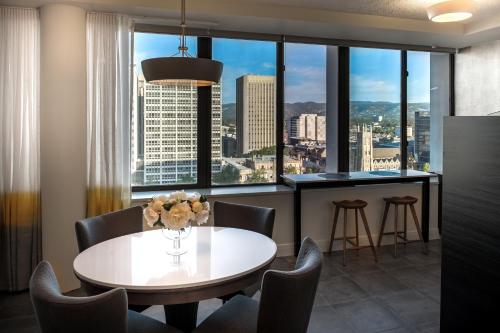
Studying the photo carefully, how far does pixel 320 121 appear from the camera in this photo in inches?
189

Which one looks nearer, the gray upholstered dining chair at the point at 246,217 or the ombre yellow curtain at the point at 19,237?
the gray upholstered dining chair at the point at 246,217

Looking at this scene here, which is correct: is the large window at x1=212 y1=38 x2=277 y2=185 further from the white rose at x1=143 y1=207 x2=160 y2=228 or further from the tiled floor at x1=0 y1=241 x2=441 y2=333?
the white rose at x1=143 y1=207 x2=160 y2=228

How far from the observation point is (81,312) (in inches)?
56.8

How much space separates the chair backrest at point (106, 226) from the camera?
2.46m

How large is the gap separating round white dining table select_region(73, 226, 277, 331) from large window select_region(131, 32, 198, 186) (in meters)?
1.65

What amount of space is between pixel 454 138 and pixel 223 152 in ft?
8.54

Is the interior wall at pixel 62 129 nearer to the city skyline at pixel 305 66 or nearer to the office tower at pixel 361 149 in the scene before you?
the city skyline at pixel 305 66

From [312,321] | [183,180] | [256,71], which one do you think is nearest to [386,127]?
[256,71]

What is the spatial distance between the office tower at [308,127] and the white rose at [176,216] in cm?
275

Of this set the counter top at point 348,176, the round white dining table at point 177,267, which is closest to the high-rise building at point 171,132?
the counter top at point 348,176

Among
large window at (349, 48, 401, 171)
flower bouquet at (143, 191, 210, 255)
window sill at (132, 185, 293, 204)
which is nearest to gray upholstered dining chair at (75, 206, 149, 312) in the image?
flower bouquet at (143, 191, 210, 255)

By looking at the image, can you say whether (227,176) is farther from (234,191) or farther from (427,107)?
(427,107)

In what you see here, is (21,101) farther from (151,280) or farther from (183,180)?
(151,280)

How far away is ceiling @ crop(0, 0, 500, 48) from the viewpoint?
348 centimetres
